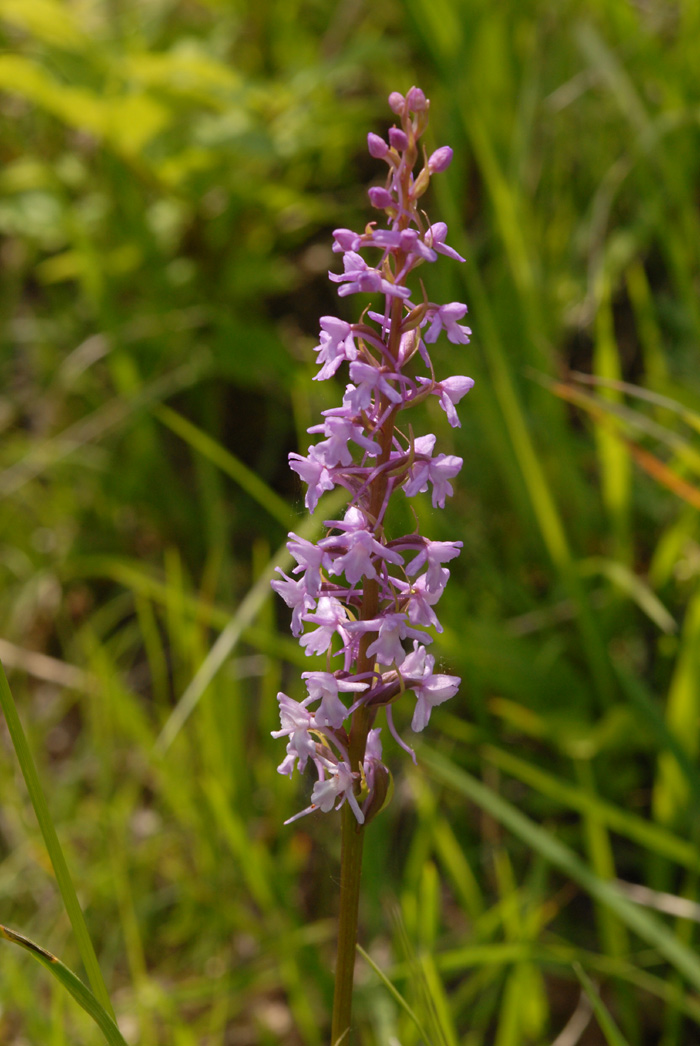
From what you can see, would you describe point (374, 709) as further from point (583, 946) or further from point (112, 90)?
point (112, 90)

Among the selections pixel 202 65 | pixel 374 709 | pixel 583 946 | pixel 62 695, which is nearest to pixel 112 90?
pixel 202 65

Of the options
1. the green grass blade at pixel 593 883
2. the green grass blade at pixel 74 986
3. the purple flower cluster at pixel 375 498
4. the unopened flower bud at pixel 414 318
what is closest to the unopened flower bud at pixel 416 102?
the purple flower cluster at pixel 375 498

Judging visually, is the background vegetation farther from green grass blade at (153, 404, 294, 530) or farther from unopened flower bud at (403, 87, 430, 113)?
unopened flower bud at (403, 87, 430, 113)

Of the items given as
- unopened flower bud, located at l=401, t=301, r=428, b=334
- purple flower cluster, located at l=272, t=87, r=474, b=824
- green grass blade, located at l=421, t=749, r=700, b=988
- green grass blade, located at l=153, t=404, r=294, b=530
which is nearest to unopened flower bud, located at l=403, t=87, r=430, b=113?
purple flower cluster, located at l=272, t=87, r=474, b=824

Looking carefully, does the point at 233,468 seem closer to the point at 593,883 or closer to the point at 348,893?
the point at 593,883

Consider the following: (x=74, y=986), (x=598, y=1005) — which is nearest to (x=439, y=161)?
(x=74, y=986)

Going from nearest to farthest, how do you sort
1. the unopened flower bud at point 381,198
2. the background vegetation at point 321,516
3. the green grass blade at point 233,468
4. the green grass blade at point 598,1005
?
the unopened flower bud at point 381,198
the green grass blade at point 598,1005
the background vegetation at point 321,516
the green grass blade at point 233,468

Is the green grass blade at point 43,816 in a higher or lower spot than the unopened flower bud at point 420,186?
lower

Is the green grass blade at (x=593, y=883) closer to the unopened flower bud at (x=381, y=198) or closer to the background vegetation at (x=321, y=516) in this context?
the background vegetation at (x=321, y=516)
